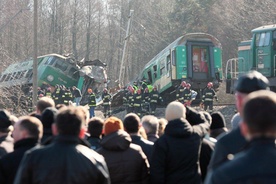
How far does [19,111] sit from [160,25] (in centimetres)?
4255

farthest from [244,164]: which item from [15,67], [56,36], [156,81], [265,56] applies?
[56,36]

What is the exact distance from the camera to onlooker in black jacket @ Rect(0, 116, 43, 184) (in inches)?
205

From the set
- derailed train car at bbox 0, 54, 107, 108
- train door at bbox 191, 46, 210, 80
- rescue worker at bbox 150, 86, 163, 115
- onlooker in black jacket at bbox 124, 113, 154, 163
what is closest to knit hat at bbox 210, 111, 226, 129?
onlooker in black jacket at bbox 124, 113, 154, 163

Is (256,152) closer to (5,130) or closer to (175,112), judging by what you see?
(175,112)

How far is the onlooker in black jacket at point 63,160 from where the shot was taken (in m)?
4.52

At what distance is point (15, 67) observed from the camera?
42.7 m

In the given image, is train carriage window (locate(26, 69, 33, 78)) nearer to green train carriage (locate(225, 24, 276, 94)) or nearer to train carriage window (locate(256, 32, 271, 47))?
green train carriage (locate(225, 24, 276, 94))

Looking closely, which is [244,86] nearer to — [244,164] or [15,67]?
[244,164]

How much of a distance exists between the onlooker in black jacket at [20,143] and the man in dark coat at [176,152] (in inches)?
64.4

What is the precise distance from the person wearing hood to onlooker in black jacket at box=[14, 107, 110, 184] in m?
1.76

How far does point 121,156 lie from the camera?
21.3ft

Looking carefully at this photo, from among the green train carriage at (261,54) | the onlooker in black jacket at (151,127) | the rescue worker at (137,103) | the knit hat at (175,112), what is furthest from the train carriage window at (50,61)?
the knit hat at (175,112)

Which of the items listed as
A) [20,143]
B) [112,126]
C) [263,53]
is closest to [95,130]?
[112,126]

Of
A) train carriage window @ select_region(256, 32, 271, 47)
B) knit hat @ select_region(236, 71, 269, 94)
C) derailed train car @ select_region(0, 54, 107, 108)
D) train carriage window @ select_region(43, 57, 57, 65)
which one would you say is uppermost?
train carriage window @ select_region(256, 32, 271, 47)
